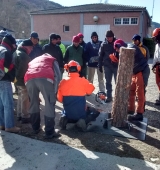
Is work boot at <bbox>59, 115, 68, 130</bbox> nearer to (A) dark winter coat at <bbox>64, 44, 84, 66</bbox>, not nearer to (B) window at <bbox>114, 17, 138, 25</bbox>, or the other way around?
(A) dark winter coat at <bbox>64, 44, 84, 66</bbox>

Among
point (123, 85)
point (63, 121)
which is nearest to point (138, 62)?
point (123, 85)

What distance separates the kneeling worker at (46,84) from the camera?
13.1 ft

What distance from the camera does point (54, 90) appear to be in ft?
13.4

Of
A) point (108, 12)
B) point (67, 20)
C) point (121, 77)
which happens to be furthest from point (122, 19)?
point (121, 77)

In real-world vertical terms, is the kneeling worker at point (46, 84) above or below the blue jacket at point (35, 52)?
below

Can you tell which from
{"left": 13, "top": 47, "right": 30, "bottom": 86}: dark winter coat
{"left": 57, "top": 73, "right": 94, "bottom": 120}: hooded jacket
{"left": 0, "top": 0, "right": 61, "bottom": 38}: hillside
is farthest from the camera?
{"left": 0, "top": 0, "right": 61, "bottom": 38}: hillside

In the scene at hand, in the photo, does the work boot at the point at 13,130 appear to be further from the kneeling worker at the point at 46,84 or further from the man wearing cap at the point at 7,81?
the kneeling worker at the point at 46,84

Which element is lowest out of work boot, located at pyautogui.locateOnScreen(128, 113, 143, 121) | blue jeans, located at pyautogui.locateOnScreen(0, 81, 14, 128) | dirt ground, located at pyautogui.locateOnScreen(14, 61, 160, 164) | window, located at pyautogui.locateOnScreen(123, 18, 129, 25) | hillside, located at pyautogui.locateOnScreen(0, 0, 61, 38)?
dirt ground, located at pyautogui.locateOnScreen(14, 61, 160, 164)

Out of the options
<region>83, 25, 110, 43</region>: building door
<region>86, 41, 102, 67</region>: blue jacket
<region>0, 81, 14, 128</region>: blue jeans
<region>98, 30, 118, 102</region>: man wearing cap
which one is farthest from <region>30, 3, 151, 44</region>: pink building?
<region>0, 81, 14, 128</region>: blue jeans

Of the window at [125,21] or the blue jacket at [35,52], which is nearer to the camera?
the blue jacket at [35,52]

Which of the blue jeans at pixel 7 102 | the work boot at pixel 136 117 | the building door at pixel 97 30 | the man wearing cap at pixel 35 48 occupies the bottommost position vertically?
the work boot at pixel 136 117

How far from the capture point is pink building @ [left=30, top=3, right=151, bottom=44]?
2338 cm

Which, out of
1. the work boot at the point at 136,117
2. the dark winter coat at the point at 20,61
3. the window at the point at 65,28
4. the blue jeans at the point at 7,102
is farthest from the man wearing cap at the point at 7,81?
the window at the point at 65,28

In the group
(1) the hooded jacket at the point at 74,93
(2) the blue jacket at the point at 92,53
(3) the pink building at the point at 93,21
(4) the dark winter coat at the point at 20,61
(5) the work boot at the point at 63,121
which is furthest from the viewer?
(3) the pink building at the point at 93,21
